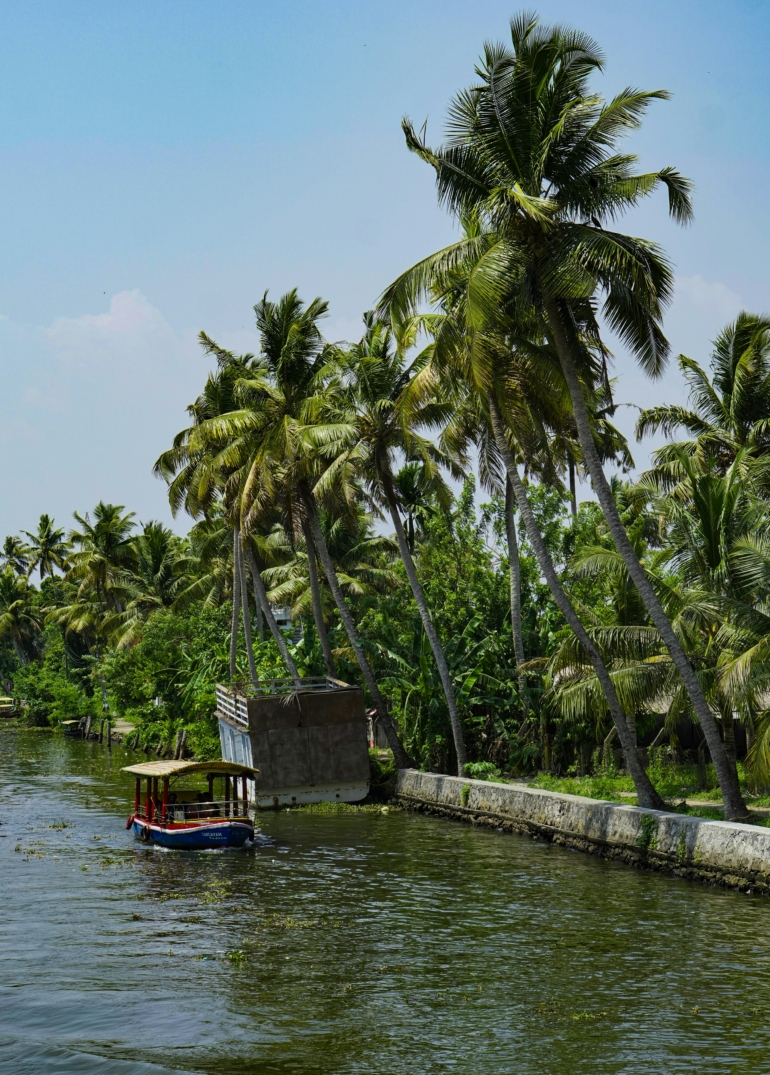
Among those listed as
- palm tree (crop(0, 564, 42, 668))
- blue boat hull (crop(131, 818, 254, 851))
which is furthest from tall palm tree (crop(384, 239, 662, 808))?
palm tree (crop(0, 564, 42, 668))

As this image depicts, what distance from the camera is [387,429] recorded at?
3198 centimetres

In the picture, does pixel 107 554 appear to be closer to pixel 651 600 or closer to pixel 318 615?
pixel 318 615

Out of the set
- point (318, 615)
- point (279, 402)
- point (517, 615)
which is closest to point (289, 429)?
point (279, 402)

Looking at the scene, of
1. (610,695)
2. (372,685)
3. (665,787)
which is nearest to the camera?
(610,695)

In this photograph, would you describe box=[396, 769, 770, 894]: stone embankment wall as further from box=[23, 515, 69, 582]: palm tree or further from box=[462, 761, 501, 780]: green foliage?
box=[23, 515, 69, 582]: palm tree

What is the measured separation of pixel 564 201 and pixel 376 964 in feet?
50.7

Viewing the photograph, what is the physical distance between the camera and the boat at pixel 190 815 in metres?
26.0

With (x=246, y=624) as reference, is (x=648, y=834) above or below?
below

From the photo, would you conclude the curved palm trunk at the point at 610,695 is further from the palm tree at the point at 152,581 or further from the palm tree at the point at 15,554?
the palm tree at the point at 15,554

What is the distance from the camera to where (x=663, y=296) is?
21.9m

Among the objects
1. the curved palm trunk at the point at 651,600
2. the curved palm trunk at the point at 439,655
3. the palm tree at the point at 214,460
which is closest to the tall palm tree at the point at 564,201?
the curved palm trunk at the point at 651,600

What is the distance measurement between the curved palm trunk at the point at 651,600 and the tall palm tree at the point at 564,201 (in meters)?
0.02

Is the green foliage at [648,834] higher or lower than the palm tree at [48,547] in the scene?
lower

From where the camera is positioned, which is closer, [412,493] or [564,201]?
[564,201]
